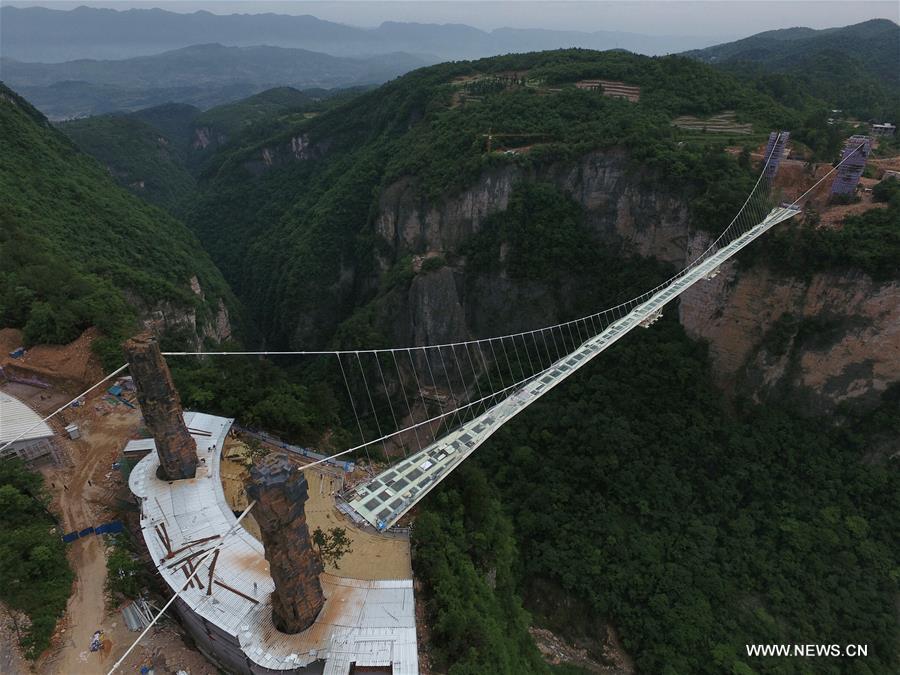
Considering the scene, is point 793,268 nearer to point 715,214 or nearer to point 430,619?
point 715,214

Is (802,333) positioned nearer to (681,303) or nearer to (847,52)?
(681,303)

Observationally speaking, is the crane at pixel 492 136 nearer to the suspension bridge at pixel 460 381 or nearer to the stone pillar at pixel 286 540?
the suspension bridge at pixel 460 381

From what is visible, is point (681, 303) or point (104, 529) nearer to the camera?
point (104, 529)

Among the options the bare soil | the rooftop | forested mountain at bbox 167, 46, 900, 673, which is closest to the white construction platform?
forested mountain at bbox 167, 46, 900, 673

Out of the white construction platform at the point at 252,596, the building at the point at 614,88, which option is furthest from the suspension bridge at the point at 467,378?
the building at the point at 614,88

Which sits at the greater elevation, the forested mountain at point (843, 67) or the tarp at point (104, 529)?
the forested mountain at point (843, 67)

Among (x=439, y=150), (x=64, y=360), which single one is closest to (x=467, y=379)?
(x=439, y=150)

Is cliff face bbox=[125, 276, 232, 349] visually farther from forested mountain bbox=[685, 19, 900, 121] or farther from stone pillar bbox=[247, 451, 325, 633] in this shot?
forested mountain bbox=[685, 19, 900, 121]
